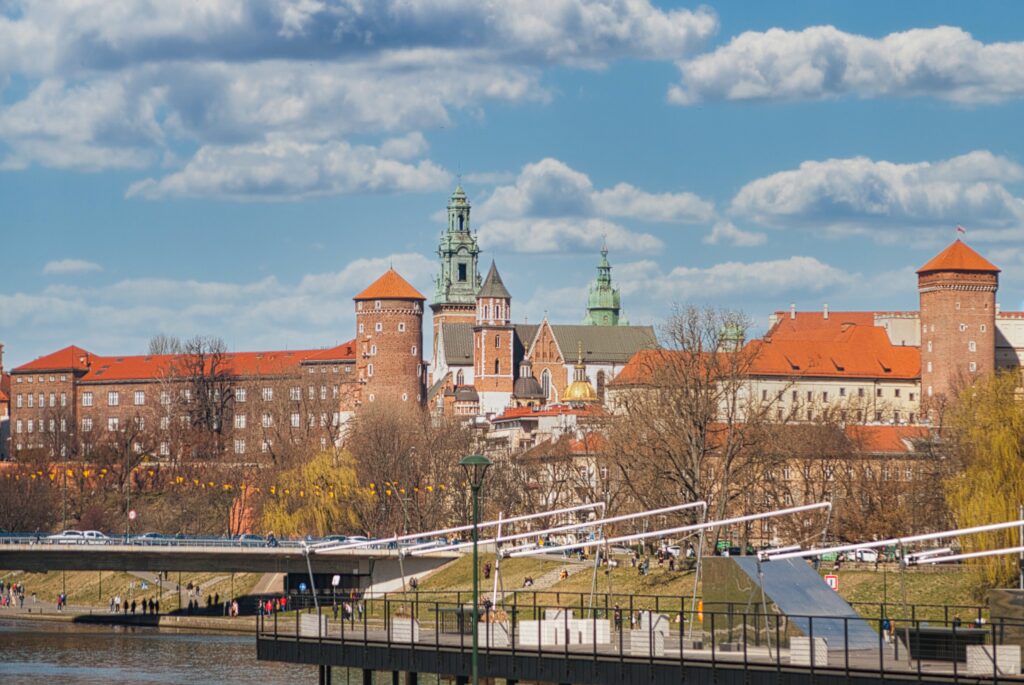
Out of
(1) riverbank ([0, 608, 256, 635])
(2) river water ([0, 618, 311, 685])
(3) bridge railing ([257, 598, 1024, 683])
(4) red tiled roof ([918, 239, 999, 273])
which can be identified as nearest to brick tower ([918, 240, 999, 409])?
(4) red tiled roof ([918, 239, 999, 273])

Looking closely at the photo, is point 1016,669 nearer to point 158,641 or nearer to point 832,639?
point 832,639

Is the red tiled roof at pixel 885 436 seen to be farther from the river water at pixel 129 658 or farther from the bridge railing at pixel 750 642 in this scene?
the bridge railing at pixel 750 642

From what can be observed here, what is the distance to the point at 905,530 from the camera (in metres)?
96.3

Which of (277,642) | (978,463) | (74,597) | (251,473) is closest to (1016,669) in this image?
(277,642)

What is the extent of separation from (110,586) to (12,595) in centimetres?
553

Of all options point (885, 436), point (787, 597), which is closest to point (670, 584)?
point (787, 597)

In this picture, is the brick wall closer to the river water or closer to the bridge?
the bridge

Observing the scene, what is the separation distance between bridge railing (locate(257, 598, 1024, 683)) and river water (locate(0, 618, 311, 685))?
2154cm

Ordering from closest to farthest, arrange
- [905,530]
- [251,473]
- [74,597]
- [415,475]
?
[905,530] < [74,597] < [415,475] < [251,473]

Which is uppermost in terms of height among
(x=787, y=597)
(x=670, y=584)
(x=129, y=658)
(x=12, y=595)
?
(x=787, y=597)

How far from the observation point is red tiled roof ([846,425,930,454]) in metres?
128

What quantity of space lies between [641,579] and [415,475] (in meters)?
48.4

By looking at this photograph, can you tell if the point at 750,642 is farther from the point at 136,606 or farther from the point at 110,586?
the point at 110,586

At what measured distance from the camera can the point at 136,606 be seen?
375 feet
